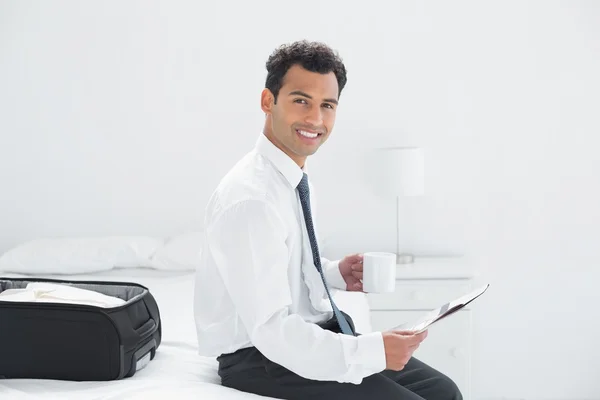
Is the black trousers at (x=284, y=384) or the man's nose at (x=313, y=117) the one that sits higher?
the man's nose at (x=313, y=117)

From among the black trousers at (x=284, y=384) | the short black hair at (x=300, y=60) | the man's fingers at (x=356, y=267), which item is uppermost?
the short black hair at (x=300, y=60)

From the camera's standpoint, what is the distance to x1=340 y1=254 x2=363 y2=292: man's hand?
202 centimetres

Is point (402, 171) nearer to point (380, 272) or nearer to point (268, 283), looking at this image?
point (380, 272)

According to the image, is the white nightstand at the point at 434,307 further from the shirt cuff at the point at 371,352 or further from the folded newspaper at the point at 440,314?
the shirt cuff at the point at 371,352

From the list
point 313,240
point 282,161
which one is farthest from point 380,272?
point 282,161

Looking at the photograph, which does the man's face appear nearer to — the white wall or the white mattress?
the white mattress

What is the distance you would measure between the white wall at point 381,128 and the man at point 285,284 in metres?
1.55

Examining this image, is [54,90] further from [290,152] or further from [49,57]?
[290,152]

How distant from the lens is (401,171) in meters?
3.11

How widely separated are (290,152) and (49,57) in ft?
6.79

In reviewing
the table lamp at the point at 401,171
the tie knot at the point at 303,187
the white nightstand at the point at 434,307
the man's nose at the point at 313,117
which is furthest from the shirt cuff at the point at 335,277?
the table lamp at the point at 401,171

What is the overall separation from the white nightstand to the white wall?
371mm

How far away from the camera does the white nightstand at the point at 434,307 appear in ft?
9.82

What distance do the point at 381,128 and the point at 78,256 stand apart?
137cm
